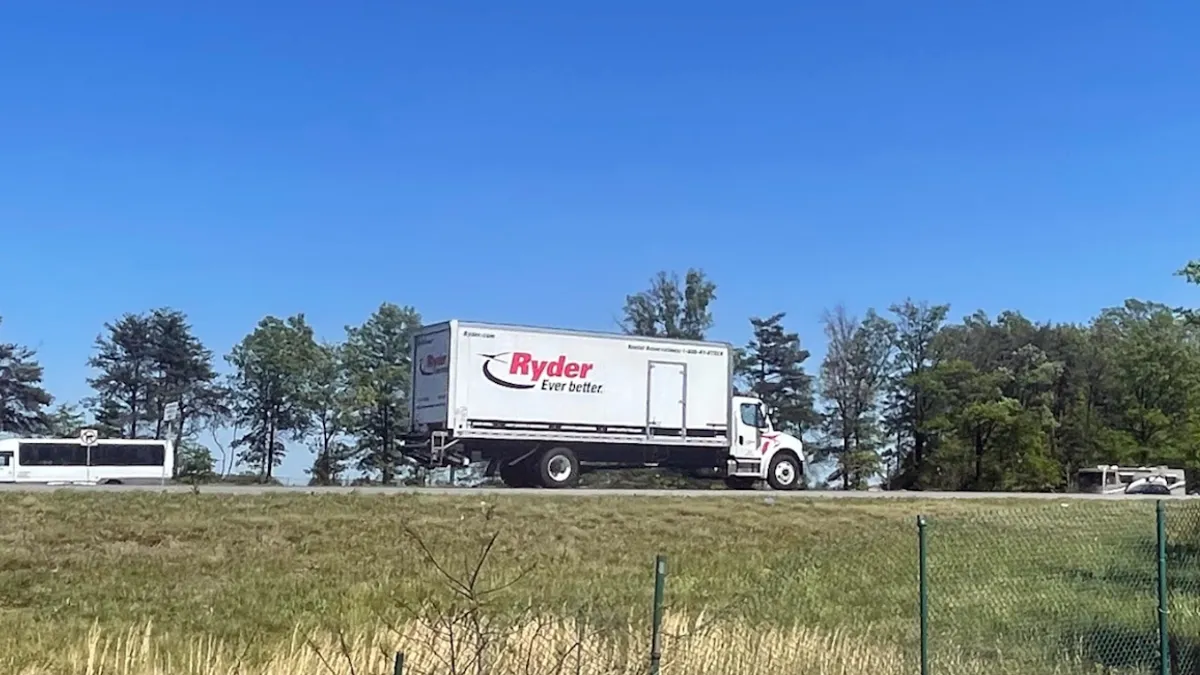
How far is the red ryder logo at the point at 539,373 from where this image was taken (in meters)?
29.8

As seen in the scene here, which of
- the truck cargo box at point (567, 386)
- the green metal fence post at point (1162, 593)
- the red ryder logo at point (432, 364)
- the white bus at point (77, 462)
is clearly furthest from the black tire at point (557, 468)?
the green metal fence post at point (1162, 593)

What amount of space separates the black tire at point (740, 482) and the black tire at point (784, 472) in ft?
1.58

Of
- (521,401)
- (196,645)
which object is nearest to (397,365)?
(521,401)

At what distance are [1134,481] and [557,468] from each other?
2388 centimetres

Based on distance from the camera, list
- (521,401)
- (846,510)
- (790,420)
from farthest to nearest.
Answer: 1. (790,420)
2. (521,401)
3. (846,510)

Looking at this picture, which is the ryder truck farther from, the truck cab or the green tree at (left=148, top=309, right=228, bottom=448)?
the green tree at (left=148, top=309, right=228, bottom=448)

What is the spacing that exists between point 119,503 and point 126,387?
158ft

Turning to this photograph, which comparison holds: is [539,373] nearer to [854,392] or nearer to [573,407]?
[573,407]

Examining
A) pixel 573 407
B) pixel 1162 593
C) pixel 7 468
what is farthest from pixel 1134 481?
pixel 7 468

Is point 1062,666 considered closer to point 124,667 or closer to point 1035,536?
point 1035,536

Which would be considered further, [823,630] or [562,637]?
[823,630]

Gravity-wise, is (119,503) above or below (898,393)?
below

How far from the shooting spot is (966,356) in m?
69.1

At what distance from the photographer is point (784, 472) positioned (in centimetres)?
3369
